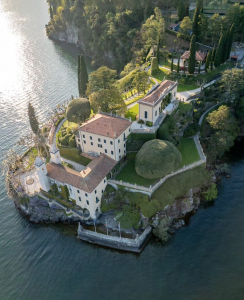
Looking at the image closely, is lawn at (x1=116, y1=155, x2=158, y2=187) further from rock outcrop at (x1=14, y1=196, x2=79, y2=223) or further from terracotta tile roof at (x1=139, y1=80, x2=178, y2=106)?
terracotta tile roof at (x1=139, y1=80, x2=178, y2=106)

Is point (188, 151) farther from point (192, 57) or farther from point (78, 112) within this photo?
point (192, 57)

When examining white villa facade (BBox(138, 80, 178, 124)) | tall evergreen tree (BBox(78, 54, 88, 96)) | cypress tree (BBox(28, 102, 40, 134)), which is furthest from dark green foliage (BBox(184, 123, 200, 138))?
cypress tree (BBox(28, 102, 40, 134))

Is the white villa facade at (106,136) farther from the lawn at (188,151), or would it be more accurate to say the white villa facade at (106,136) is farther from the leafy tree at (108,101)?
the lawn at (188,151)

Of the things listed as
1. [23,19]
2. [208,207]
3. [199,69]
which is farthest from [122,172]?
[23,19]

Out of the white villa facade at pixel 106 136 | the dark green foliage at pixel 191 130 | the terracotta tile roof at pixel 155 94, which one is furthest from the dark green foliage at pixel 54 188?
the dark green foliage at pixel 191 130

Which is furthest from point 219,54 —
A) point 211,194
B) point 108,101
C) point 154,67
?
point 211,194

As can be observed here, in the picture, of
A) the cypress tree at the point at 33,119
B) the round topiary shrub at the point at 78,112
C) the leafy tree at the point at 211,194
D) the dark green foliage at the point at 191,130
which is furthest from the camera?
the cypress tree at the point at 33,119
